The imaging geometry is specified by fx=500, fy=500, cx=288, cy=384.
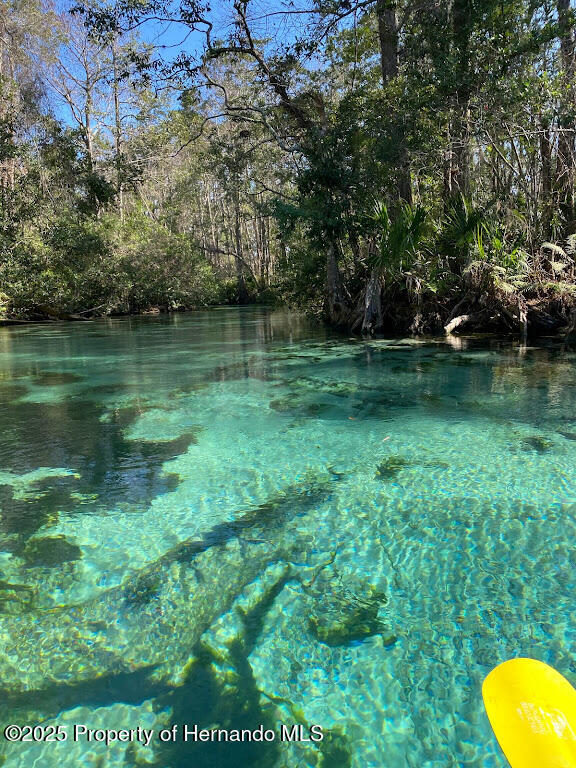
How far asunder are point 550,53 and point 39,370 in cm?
1282

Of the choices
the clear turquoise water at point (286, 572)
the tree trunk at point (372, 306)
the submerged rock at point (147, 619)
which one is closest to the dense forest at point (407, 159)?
the tree trunk at point (372, 306)

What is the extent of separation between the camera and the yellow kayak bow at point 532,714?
1177 mm

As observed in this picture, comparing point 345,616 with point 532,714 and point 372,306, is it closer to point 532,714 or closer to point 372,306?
point 532,714

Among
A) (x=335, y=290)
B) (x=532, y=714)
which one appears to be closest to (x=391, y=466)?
(x=532, y=714)

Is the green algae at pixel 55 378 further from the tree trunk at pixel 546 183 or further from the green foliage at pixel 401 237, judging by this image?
the tree trunk at pixel 546 183

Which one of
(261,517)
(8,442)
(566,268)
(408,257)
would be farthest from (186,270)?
(261,517)

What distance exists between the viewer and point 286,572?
2830 millimetres

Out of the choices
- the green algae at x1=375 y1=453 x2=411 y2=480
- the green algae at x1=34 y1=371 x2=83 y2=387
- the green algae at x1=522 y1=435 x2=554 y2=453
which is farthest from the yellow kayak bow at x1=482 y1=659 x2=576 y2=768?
the green algae at x1=34 y1=371 x2=83 y2=387

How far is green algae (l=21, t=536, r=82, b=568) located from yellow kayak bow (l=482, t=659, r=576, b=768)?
2.51 metres

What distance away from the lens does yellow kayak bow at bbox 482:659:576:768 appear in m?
1.18

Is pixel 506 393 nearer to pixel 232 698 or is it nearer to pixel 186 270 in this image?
pixel 232 698

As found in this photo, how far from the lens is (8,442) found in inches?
212

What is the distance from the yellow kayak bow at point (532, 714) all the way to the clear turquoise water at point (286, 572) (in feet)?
1.89

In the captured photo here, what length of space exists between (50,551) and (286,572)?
4.93 ft
